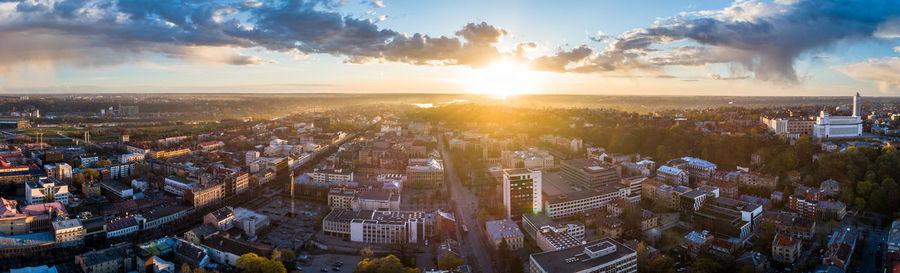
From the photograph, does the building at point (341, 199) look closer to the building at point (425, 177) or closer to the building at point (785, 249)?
the building at point (425, 177)

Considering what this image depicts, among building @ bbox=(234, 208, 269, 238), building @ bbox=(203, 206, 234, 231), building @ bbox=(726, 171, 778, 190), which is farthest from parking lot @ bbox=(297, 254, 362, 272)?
building @ bbox=(726, 171, 778, 190)

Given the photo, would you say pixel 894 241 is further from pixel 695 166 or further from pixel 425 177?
pixel 425 177

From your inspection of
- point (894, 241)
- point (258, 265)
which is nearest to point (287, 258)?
point (258, 265)

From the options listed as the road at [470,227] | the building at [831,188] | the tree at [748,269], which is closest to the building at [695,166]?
the building at [831,188]

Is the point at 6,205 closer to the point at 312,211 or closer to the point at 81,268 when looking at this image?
the point at 81,268

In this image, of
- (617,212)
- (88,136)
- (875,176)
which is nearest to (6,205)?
(617,212)

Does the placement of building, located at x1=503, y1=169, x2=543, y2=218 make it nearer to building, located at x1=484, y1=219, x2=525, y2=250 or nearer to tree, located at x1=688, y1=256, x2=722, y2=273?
building, located at x1=484, y1=219, x2=525, y2=250
